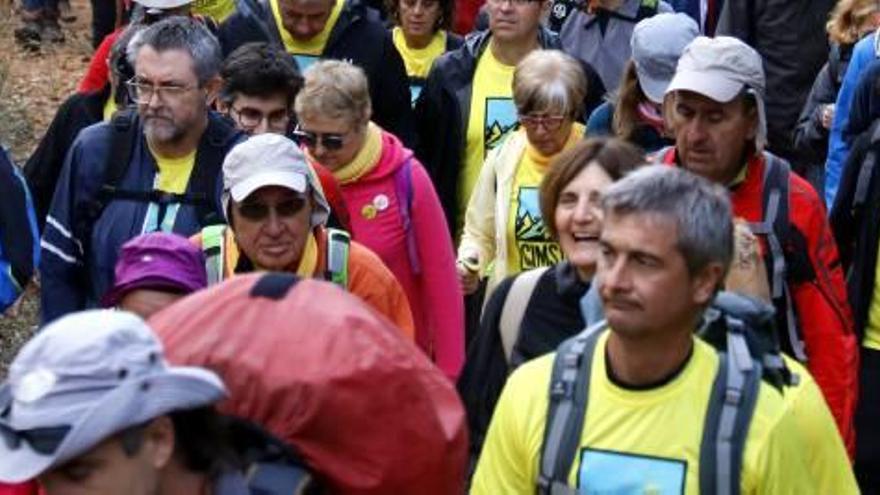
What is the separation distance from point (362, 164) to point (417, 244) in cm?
33

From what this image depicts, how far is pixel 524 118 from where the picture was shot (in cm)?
789

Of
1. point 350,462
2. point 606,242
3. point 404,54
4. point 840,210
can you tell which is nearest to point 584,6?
point 404,54

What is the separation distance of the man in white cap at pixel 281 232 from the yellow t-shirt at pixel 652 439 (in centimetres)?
133

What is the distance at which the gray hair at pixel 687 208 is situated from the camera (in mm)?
4711

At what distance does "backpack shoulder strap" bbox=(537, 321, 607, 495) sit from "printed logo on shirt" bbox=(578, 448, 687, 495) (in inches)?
1.4

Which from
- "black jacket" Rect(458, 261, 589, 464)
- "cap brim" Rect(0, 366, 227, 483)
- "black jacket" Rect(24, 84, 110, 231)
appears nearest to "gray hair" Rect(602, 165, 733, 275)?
"black jacket" Rect(458, 261, 589, 464)

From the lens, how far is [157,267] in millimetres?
5582

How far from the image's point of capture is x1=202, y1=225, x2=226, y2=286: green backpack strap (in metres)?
6.03

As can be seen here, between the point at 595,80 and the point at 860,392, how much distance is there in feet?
7.12

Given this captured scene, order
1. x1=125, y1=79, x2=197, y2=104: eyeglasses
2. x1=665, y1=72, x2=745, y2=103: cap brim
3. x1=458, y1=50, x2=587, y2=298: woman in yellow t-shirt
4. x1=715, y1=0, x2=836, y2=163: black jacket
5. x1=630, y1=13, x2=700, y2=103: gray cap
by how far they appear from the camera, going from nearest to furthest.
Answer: x1=665, y1=72, x2=745, y2=103: cap brim < x1=125, y1=79, x2=197, y2=104: eyeglasses < x1=630, y1=13, x2=700, y2=103: gray cap < x1=458, y1=50, x2=587, y2=298: woman in yellow t-shirt < x1=715, y1=0, x2=836, y2=163: black jacket

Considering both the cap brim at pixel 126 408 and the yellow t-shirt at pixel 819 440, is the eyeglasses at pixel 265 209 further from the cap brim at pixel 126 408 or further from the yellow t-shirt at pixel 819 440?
the cap brim at pixel 126 408

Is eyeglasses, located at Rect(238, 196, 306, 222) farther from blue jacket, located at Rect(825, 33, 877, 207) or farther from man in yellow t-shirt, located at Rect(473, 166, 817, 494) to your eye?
blue jacket, located at Rect(825, 33, 877, 207)

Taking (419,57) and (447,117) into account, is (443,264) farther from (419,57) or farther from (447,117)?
(419,57)

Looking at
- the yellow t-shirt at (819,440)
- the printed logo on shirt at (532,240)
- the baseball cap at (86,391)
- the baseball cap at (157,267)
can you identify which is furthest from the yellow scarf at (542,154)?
the baseball cap at (86,391)
